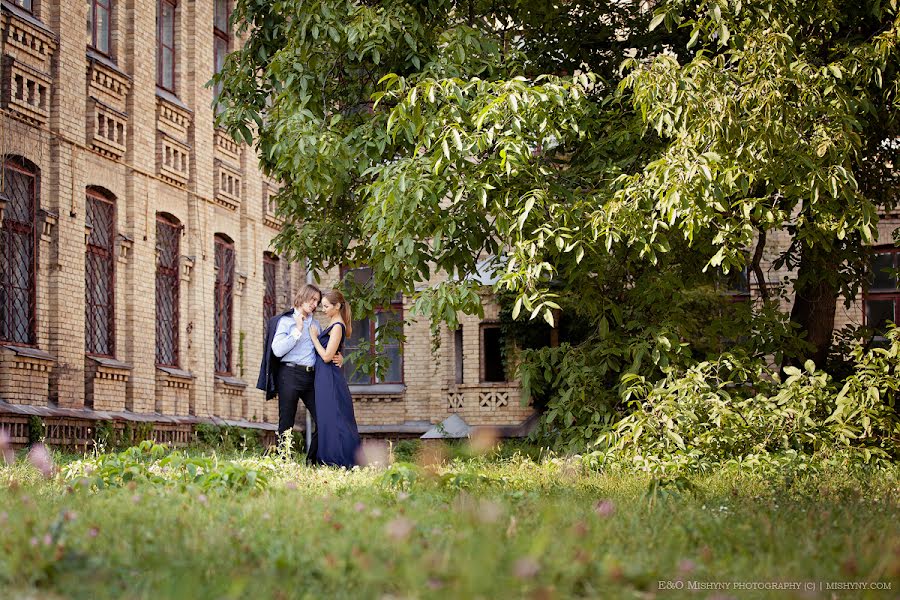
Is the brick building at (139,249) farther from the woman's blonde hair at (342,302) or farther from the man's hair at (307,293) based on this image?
the man's hair at (307,293)

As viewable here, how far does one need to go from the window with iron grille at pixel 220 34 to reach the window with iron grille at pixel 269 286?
3572 mm

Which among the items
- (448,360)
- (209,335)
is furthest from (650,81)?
(448,360)

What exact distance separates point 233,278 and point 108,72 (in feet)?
18.0

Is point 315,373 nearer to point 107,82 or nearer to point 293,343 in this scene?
point 293,343

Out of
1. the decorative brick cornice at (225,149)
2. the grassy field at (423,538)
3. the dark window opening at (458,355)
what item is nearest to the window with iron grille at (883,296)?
the dark window opening at (458,355)

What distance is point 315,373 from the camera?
12164 mm

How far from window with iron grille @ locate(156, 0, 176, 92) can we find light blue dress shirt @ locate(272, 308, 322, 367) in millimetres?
9325

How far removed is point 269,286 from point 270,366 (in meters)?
12.4

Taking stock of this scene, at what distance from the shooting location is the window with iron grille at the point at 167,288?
64.7 feet

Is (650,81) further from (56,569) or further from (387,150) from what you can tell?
(56,569)

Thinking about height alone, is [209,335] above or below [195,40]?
below

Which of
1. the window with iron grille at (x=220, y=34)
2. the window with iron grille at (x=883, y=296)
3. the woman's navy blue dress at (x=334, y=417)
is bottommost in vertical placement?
the woman's navy blue dress at (x=334, y=417)

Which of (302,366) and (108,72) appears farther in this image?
(108,72)

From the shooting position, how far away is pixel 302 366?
12258mm
